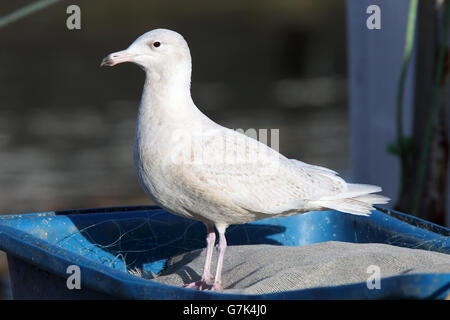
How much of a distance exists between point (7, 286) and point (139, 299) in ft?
11.6

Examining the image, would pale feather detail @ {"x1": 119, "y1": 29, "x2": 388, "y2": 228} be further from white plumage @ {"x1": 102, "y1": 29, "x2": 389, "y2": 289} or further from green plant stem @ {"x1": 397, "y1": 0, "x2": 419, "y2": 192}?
green plant stem @ {"x1": 397, "y1": 0, "x2": 419, "y2": 192}

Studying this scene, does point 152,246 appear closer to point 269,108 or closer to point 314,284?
point 314,284

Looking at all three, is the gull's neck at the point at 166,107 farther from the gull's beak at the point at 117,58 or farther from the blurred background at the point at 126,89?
the blurred background at the point at 126,89

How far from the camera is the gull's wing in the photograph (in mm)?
3219

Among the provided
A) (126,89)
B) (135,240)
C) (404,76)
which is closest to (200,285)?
(135,240)

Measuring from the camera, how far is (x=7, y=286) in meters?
6.01

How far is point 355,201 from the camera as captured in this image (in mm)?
3627

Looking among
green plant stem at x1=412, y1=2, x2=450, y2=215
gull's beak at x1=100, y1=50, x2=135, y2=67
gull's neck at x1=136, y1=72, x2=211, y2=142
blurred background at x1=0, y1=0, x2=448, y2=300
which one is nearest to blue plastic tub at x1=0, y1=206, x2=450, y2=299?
gull's neck at x1=136, y1=72, x2=211, y2=142

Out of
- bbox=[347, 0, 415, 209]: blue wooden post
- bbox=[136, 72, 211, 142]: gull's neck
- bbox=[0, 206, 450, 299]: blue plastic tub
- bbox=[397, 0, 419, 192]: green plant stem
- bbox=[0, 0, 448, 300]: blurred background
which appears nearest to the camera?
bbox=[0, 206, 450, 299]: blue plastic tub

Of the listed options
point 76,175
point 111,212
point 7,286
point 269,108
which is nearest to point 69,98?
point 269,108

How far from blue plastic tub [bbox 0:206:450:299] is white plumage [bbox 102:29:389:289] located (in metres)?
0.45

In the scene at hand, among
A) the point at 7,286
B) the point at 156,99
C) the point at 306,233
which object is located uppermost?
the point at 156,99

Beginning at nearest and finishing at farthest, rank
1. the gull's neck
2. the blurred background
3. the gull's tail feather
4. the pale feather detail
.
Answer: the pale feather detail → the gull's neck → the gull's tail feather → the blurred background

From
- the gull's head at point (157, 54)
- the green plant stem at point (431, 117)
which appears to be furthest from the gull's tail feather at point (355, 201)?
the green plant stem at point (431, 117)
